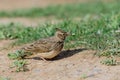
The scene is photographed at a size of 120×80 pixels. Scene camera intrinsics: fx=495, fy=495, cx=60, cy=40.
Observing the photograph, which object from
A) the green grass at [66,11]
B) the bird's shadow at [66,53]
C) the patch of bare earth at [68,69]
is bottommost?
the patch of bare earth at [68,69]

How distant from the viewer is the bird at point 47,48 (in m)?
9.01

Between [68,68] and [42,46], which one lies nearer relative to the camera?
[68,68]

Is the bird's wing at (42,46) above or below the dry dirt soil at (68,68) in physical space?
above

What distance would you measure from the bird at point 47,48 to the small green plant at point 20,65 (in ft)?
1.20

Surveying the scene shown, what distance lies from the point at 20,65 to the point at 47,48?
2.34 ft

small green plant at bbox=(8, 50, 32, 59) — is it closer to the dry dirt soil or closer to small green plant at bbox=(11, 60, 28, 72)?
the dry dirt soil

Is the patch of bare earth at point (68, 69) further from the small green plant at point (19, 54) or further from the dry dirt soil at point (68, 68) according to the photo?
the small green plant at point (19, 54)

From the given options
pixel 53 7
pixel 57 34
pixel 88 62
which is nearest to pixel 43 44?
pixel 57 34

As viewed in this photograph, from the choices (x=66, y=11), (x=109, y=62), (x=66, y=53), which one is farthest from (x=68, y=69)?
(x=66, y=11)

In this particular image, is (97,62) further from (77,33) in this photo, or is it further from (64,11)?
(64,11)

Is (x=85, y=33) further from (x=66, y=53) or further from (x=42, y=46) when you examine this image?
(x=42, y=46)

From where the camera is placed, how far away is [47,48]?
905 centimetres

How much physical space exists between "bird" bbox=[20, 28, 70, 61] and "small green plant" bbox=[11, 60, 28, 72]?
367 millimetres

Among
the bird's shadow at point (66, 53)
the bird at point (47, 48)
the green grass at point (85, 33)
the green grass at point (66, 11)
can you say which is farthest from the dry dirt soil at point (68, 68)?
the green grass at point (66, 11)
